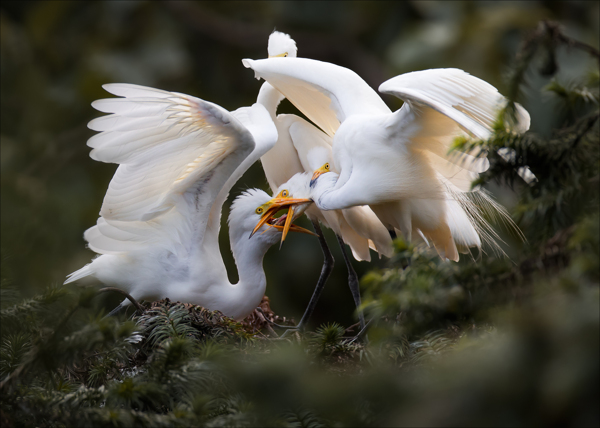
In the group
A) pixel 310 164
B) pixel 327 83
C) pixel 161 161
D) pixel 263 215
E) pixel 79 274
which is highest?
pixel 327 83

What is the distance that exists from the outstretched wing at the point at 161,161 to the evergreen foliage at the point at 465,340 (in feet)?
3.06

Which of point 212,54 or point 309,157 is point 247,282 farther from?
point 212,54

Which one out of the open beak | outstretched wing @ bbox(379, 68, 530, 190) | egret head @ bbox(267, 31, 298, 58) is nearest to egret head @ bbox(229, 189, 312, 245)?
the open beak

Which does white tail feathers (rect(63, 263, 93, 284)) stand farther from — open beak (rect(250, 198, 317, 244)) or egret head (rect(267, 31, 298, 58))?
egret head (rect(267, 31, 298, 58))

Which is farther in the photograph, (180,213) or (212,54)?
(212,54)

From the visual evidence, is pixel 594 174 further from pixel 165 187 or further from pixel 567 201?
pixel 165 187

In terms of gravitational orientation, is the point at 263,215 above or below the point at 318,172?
below

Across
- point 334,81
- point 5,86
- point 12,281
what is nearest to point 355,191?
point 334,81

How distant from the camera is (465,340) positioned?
0.91 meters

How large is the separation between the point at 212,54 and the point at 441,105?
7151 millimetres

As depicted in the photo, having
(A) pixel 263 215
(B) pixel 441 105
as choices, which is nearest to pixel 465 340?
(B) pixel 441 105

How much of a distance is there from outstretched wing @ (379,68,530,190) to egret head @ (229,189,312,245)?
54cm

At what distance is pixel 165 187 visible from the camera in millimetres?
2281

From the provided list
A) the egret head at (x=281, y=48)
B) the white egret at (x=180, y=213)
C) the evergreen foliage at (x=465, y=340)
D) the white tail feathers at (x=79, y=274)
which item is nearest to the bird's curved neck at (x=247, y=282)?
the white egret at (x=180, y=213)
